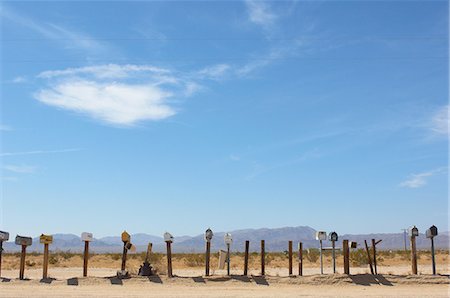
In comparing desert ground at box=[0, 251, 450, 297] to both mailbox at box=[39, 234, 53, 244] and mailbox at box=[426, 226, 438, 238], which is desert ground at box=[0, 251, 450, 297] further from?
mailbox at box=[426, 226, 438, 238]

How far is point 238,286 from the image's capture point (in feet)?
53.5

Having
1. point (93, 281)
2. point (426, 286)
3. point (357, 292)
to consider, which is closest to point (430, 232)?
point (426, 286)

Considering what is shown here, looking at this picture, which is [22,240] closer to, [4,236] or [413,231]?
[4,236]

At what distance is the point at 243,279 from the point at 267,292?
1.92m

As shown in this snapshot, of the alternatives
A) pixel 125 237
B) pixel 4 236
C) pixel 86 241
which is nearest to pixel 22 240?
pixel 4 236

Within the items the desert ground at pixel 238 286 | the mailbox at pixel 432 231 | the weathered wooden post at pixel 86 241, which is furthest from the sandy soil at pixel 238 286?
the mailbox at pixel 432 231

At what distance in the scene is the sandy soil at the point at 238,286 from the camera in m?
14.8

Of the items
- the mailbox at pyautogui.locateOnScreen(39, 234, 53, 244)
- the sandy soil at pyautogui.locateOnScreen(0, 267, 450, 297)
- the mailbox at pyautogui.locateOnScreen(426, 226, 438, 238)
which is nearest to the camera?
the sandy soil at pyautogui.locateOnScreen(0, 267, 450, 297)

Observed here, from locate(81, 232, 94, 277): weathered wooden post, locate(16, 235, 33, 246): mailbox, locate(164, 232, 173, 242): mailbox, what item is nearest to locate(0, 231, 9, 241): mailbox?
locate(16, 235, 33, 246): mailbox

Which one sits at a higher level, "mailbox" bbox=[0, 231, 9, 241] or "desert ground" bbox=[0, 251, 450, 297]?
"mailbox" bbox=[0, 231, 9, 241]

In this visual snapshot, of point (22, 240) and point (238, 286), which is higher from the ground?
point (22, 240)

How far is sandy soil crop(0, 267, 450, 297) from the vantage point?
1484cm

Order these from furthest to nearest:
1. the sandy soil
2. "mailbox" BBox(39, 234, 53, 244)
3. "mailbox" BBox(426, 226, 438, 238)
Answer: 1. "mailbox" BBox(426, 226, 438, 238)
2. "mailbox" BBox(39, 234, 53, 244)
3. the sandy soil

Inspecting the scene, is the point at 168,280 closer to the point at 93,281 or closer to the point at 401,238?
the point at 93,281
